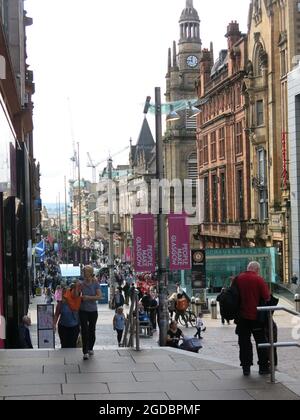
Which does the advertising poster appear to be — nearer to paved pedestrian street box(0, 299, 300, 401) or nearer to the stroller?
the stroller

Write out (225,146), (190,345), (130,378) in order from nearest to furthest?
(130,378)
(190,345)
(225,146)

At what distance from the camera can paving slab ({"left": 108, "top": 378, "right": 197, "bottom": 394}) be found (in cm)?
858

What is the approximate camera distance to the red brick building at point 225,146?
61.3 meters

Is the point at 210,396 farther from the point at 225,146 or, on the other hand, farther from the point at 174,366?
the point at 225,146

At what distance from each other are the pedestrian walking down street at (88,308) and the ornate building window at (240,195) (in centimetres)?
5088

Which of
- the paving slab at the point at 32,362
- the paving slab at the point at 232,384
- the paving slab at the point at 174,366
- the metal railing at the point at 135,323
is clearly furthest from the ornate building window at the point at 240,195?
the paving slab at the point at 232,384

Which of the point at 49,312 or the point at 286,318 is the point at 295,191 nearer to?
the point at 286,318

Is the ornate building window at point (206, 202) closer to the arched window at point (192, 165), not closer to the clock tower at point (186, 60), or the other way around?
the arched window at point (192, 165)

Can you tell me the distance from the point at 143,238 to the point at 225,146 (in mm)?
44554

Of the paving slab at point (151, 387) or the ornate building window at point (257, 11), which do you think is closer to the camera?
the paving slab at point (151, 387)

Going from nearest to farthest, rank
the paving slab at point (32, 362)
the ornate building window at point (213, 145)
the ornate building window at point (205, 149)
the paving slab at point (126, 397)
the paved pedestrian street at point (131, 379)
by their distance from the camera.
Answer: the paving slab at point (126, 397)
the paved pedestrian street at point (131, 379)
the paving slab at point (32, 362)
the ornate building window at point (213, 145)
the ornate building window at point (205, 149)

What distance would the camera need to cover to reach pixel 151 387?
345 inches

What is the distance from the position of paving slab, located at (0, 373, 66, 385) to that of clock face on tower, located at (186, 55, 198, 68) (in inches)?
3738

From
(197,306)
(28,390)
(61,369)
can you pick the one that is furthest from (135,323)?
(197,306)
